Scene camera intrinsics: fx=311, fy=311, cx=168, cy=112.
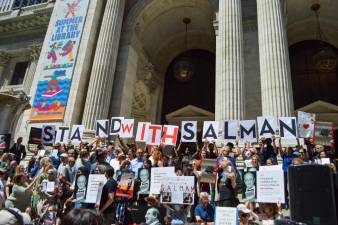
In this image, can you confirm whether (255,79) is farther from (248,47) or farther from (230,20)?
(230,20)

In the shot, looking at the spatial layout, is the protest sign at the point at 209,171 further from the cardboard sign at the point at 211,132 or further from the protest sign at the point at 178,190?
the cardboard sign at the point at 211,132

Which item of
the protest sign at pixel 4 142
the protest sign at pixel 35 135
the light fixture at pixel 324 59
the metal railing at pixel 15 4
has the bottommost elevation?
the protest sign at pixel 4 142

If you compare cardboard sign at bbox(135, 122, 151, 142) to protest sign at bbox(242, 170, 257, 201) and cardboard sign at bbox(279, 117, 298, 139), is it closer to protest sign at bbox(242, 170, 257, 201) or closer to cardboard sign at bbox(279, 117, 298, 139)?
cardboard sign at bbox(279, 117, 298, 139)

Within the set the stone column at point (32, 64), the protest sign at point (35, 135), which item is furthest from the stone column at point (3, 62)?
the protest sign at point (35, 135)

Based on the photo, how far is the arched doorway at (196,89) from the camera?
2469cm

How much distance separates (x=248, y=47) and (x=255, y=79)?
1.99m

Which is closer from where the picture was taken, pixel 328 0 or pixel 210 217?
pixel 210 217

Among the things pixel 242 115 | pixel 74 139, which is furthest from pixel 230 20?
pixel 74 139

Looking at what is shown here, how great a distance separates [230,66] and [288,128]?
5.01 m

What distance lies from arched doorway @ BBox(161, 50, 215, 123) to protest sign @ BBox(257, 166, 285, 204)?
651 inches

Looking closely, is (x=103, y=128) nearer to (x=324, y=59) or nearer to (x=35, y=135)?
(x=35, y=135)

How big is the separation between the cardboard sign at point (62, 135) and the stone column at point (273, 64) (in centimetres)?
910

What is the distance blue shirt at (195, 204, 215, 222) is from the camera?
24.4ft

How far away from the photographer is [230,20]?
53.3 feet
